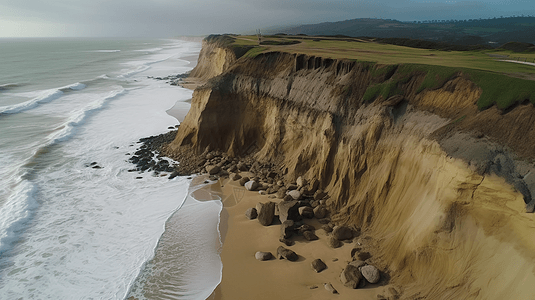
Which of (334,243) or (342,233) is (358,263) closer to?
(334,243)

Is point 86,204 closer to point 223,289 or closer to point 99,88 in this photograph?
point 223,289

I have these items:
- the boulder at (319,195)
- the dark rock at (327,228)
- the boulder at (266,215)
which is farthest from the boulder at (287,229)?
the boulder at (319,195)

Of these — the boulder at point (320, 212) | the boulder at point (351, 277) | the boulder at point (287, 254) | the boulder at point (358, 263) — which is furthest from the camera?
the boulder at point (320, 212)

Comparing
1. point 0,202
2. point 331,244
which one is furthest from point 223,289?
point 0,202

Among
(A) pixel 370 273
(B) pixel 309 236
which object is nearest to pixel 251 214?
(B) pixel 309 236

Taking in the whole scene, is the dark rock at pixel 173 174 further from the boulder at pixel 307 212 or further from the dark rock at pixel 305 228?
the dark rock at pixel 305 228

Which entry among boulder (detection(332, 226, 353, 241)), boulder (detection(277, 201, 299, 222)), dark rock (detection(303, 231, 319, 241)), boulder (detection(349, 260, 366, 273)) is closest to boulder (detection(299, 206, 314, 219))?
boulder (detection(277, 201, 299, 222))

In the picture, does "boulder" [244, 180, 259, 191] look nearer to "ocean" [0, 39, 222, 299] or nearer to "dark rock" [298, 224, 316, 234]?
"ocean" [0, 39, 222, 299]

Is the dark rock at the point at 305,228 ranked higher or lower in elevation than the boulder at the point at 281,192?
lower
